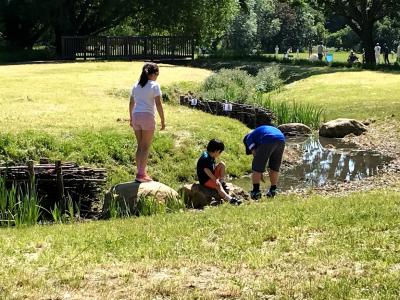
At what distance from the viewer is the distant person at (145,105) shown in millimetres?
10273

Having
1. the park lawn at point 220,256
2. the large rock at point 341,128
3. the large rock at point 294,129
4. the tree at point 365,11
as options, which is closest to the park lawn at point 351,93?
the large rock at point 341,128

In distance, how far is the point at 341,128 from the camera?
21234 millimetres

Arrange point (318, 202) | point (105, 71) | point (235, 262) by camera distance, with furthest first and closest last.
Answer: point (105, 71)
point (318, 202)
point (235, 262)

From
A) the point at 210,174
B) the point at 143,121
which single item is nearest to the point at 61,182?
the point at 143,121

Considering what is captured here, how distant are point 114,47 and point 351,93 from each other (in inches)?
765

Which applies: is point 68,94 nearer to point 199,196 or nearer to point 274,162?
point 199,196

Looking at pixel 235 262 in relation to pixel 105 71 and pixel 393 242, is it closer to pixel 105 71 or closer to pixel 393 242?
pixel 393 242

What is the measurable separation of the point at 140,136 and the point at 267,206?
2.68 metres

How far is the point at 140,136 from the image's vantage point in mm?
10750

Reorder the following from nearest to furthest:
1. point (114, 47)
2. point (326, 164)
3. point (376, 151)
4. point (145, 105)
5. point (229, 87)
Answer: point (145, 105) < point (326, 164) < point (376, 151) < point (229, 87) < point (114, 47)

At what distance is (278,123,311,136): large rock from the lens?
20.9 m


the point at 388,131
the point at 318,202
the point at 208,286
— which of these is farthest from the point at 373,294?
the point at 388,131

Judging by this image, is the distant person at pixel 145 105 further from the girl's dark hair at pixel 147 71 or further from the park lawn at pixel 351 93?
the park lawn at pixel 351 93

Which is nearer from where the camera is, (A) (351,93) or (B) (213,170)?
(B) (213,170)
